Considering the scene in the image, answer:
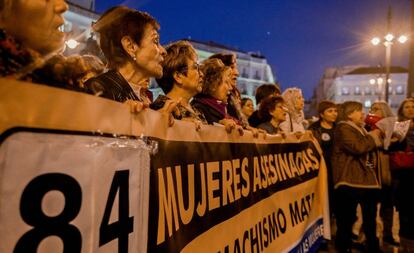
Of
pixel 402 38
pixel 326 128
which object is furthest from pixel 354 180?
pixel 402 38

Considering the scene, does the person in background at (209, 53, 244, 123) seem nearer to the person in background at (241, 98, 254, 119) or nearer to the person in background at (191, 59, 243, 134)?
the person in background at (191, 59, 243, 134)

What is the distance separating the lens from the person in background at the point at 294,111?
483cm

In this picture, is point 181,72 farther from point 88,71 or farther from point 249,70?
point 249,70

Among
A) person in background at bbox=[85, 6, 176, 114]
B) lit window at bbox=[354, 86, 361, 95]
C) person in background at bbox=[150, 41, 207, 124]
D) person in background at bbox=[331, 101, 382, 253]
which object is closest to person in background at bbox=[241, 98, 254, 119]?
person in background at bbox=[331, 101, 382, 253]

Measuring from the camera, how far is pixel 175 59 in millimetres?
2711

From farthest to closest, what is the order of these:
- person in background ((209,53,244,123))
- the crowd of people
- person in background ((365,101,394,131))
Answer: person in background ((365,101,394,131)) < person in background ((209,53,244,123)) < the crowd of people

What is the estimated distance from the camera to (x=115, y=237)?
1.17 metres

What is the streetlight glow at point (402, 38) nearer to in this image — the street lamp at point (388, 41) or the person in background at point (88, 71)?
the street lamp at point (388, 41)

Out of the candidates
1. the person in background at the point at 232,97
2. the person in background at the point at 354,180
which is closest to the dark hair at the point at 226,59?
the person in background at the point at 232,97

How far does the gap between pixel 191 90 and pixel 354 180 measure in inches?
109

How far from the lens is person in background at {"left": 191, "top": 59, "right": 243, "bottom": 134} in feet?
9.73

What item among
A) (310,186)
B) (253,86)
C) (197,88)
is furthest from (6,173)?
(253,86)

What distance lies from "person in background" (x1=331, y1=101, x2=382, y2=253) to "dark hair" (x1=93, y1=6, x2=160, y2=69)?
3.28 metres

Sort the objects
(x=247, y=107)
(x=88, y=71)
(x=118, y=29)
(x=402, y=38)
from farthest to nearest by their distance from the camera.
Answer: (x=402, y=38) < (x=247, y=107) < (x=118, y=29) < (x=88, y=71)
